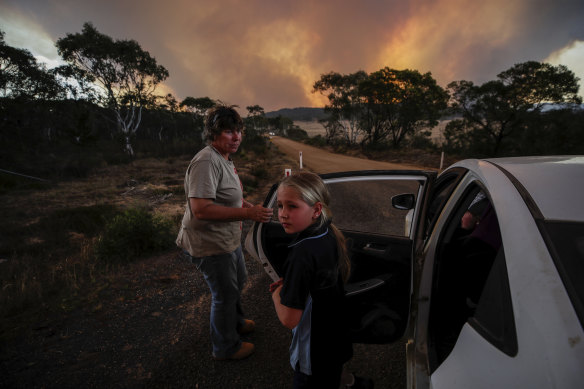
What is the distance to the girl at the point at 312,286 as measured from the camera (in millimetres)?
1104

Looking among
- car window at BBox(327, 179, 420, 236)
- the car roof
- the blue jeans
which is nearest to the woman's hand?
the blue jeans

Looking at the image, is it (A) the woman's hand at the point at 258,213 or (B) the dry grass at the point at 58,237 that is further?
(B) the dry grass at the point at 58,237

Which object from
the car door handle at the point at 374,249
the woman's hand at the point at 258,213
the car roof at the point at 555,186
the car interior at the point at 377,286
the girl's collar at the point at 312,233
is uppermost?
the car roof at the point at 555,186

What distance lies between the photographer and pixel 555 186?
98cm

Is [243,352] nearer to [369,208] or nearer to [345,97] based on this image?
[369,208]

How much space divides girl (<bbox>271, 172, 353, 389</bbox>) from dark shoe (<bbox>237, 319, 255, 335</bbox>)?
132cm

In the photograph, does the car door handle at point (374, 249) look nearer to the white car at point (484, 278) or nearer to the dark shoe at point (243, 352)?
the white car at point (484, 278)

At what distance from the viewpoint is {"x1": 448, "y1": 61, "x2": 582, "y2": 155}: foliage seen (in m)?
12.2

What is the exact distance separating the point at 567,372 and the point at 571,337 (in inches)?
3.2

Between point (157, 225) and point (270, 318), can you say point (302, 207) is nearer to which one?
point (270, 318)

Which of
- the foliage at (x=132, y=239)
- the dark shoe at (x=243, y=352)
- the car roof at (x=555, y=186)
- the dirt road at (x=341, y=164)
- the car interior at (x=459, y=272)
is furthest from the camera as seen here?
the dirt road at (x=341, y=164)

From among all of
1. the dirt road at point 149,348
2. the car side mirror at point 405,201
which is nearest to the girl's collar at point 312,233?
the car side mirror at point 405,201

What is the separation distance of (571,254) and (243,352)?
7.52ft

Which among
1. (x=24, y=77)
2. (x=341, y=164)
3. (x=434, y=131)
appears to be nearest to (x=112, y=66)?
(x=24, y=77)
